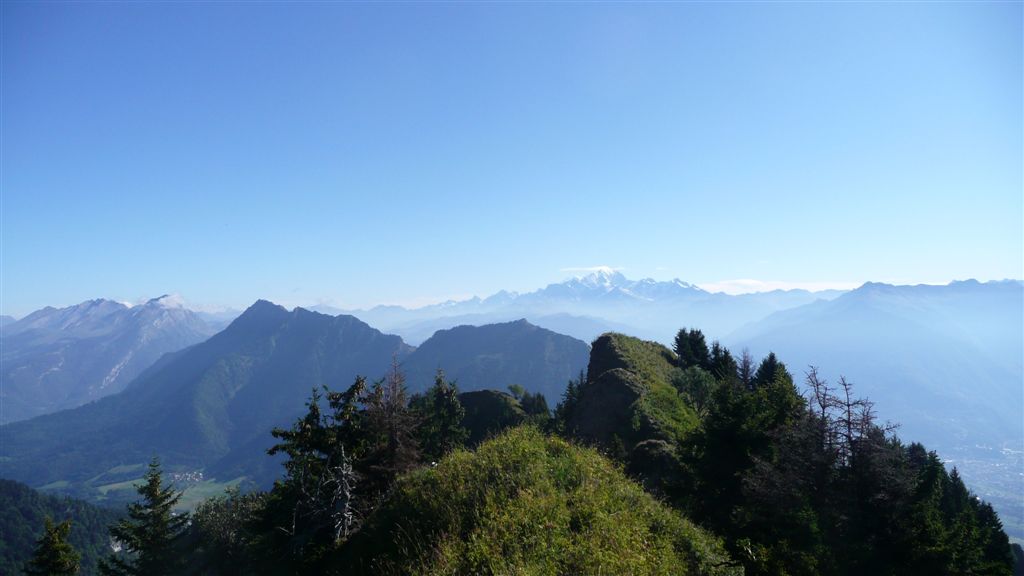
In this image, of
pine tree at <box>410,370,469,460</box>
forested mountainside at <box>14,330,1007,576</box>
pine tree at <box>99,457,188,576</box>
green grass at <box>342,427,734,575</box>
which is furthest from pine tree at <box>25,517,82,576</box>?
green grass at <box>342,427,734,575</box>

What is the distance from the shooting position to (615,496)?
32.6ft

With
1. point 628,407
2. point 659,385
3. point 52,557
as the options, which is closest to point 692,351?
point 659,385

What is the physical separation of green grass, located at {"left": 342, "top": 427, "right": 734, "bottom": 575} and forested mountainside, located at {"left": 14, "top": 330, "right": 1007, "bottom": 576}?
4cm

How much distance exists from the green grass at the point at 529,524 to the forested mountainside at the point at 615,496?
0.04 m

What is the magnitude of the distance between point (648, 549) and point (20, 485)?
28918 centimetres

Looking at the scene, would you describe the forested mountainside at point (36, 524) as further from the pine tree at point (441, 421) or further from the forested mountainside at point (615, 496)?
the forested mountainside at point (615, 496)

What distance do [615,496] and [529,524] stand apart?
7.95 ft

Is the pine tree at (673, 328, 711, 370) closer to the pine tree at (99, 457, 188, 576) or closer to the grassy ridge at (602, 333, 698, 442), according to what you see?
the grassy ridge at (602, 333, 698, 442)

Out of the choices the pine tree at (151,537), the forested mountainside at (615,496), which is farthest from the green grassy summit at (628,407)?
the pine tree at (151,537)

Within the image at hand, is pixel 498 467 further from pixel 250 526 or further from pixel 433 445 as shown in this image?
pixel 433 445

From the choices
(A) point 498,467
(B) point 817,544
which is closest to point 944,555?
(B) point 817,544

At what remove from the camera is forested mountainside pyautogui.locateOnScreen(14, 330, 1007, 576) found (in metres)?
8.73

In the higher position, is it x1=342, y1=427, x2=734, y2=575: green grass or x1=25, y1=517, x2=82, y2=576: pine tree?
x1=342, y1=427, x2=734, y2=575: green grass

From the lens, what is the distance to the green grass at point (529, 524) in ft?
25.3
